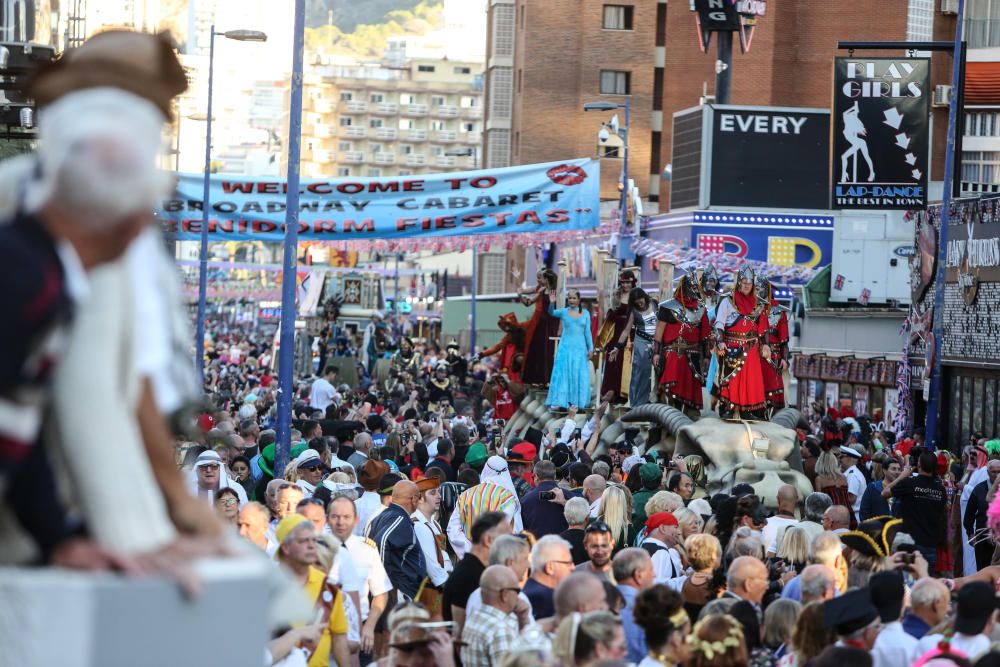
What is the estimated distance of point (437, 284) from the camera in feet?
325

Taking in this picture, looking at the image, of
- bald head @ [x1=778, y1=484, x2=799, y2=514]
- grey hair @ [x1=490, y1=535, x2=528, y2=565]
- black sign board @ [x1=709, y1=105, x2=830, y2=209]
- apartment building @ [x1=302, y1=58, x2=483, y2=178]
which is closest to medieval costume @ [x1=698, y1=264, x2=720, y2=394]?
bald head @ [x1=778, y1=484, x2=799, y2=514]

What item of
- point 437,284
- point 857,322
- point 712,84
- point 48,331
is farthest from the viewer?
point 437,284

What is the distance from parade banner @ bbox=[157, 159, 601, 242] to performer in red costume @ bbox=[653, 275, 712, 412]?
487cm

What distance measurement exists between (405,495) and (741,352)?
30.4 ft

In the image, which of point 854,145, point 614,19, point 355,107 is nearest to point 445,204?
point 854,145

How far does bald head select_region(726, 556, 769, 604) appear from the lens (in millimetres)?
8516

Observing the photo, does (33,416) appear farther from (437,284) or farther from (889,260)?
(437,284)

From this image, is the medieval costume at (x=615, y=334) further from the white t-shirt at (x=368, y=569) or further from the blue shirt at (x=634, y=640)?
the blue shirt at (x=634, y=640)

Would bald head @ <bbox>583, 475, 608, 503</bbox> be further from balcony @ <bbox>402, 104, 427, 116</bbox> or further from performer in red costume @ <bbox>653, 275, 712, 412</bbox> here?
balcony @ <bbox>402, 104, 427, 116</bbox>

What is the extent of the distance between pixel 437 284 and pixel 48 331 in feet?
314

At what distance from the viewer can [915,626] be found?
801 cm

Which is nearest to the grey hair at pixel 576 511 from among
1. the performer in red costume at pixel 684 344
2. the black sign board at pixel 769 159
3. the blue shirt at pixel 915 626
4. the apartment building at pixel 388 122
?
the blue shirt at pixel 915 626

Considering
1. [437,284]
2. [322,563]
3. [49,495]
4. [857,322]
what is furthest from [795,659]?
A: [437,284]

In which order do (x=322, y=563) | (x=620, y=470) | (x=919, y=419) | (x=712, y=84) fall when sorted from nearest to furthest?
1. (x=322, y=563)
2. (x=620, y=470)
3. (x=919, y=419)
4. (x=712, y=84)
